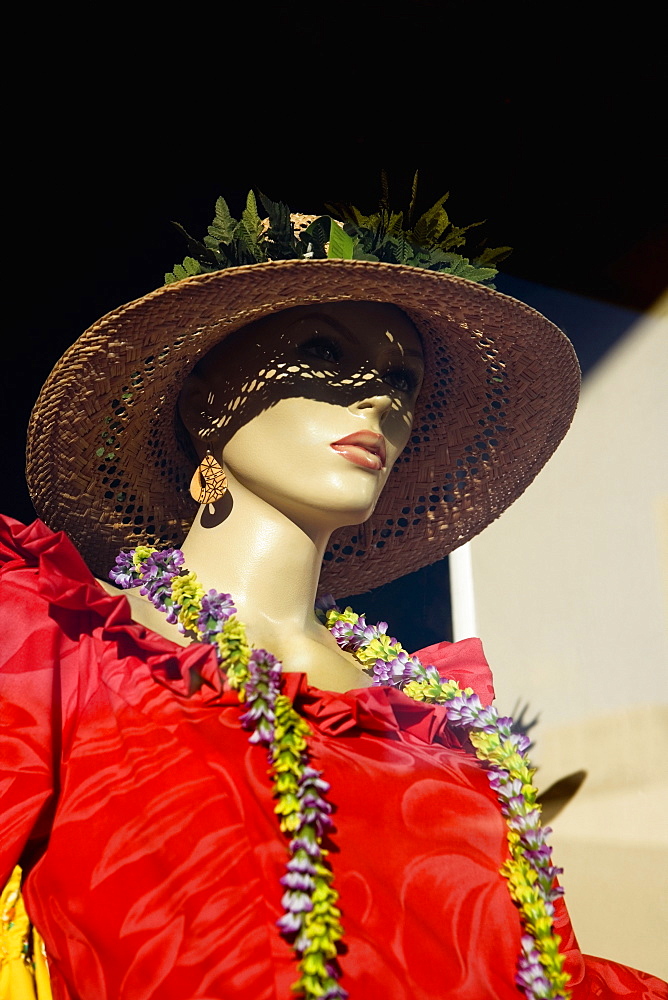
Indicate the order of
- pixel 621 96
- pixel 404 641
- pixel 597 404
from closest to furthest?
pixel 621 96
pixel 597 404
pixel 404 641

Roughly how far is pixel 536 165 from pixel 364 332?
0.87 meters

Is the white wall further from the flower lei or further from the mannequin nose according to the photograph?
the mannequin nose

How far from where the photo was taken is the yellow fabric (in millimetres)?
1325

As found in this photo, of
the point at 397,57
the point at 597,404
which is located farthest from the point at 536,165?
the point at 597,404

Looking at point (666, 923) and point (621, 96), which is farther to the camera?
point (621, 96)

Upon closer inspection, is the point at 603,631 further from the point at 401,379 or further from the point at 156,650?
the point at 156,650

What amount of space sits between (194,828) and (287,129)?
1632mm

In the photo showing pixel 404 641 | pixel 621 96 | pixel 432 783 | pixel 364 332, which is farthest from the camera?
pixel 404 641

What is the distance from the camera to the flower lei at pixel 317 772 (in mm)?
1256

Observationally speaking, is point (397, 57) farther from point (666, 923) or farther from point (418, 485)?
point (666, 923)

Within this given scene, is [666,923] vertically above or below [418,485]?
below

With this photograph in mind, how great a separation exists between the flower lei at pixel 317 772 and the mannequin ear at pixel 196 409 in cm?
25

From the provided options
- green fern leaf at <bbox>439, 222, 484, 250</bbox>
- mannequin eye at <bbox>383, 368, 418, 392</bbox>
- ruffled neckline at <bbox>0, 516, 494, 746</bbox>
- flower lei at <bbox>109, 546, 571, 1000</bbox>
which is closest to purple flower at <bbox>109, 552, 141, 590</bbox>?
flower lei at <bbox>109, 546, 571, 1000</bbox>

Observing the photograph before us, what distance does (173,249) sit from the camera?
2.36 m
